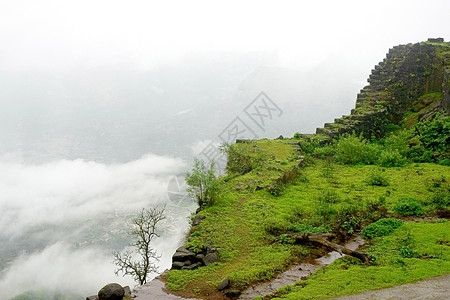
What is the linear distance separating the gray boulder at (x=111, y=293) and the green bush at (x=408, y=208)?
9.42m

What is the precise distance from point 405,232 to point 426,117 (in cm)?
1616

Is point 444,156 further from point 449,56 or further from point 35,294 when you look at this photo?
point 35,294

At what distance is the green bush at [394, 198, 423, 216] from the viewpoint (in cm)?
1047

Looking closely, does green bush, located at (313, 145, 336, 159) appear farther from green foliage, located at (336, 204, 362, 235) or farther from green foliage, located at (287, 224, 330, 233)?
green foliage, located at (287, 224, 330, 233)

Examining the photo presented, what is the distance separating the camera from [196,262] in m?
8.70

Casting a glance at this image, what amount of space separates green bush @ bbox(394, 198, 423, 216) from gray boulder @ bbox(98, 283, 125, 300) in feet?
30.9

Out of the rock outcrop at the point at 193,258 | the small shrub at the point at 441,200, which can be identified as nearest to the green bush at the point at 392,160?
the small shrub at the point at 441,200

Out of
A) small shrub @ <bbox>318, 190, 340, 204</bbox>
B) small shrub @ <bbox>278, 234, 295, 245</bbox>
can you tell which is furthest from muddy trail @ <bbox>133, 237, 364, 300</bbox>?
small shrub @ <bbox>318, 190, 340, 204</bbox>

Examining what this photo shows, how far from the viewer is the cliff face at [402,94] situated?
23.0 metres

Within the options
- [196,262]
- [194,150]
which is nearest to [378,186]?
[196,262]

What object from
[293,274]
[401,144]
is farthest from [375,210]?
[401,144]

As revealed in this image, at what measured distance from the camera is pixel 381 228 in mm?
9234

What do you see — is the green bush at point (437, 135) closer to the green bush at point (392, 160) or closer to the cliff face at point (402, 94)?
the green bush at point (392, 160)

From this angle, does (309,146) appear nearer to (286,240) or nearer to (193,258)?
(286,240)
